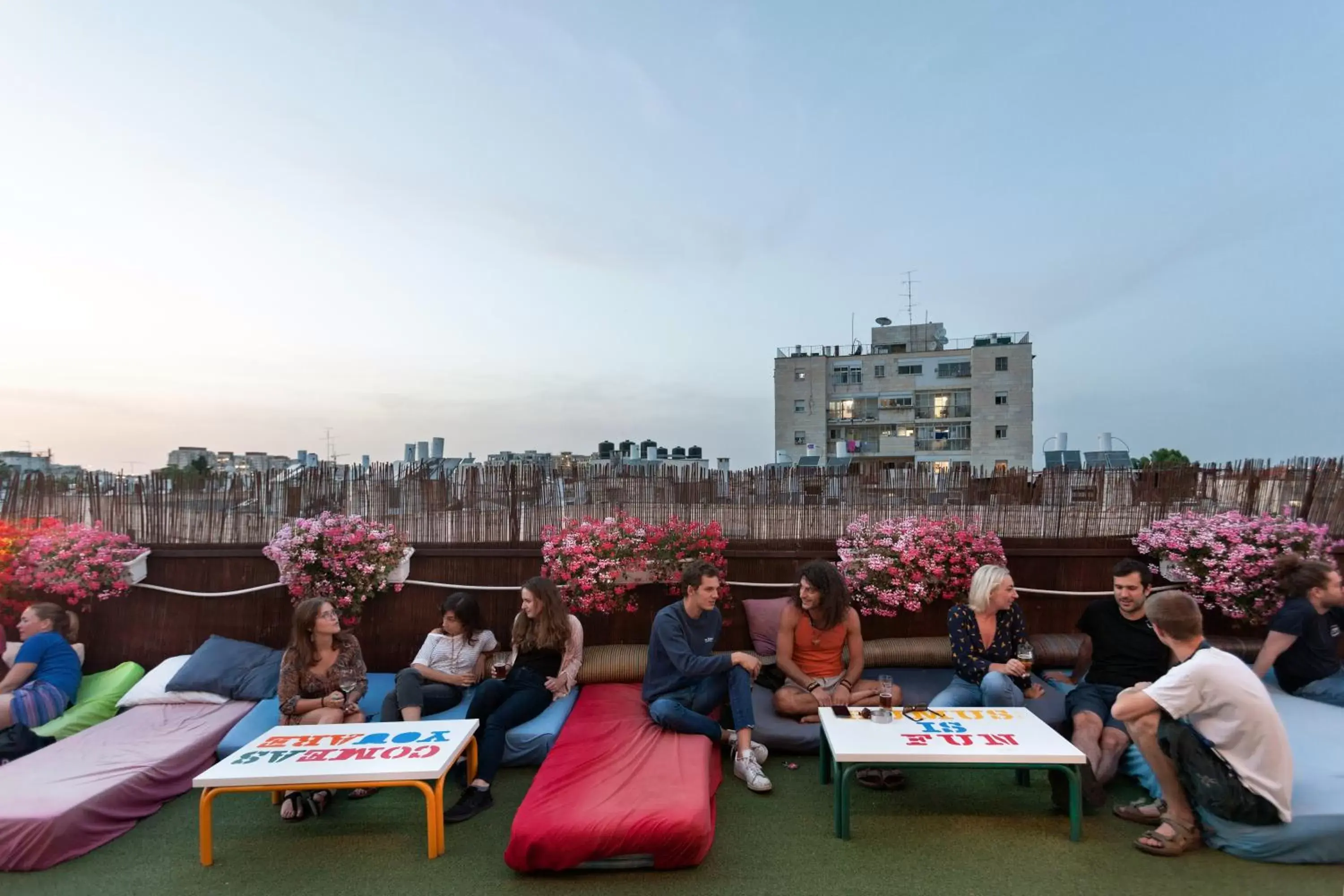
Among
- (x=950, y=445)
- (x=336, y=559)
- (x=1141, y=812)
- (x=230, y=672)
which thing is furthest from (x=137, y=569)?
(x=950, y=445)

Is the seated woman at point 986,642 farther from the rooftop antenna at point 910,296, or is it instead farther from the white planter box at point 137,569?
the rooftop antenna at point 910,296

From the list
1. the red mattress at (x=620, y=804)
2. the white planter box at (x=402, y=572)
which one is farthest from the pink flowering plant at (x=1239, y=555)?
the white planter box at (x=402, y=572)

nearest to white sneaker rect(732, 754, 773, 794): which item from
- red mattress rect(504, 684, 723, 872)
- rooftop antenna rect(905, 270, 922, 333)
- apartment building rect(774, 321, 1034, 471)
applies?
red mattress rect(504, 684, 723, 872)

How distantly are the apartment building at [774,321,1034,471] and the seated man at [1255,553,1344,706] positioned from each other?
127 feet

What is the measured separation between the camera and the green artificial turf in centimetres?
247

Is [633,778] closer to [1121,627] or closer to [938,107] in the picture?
[1121,627]

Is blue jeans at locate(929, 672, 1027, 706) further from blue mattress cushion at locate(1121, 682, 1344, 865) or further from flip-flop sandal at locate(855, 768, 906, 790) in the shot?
blue mattress cushion at locate(1121, 682, 1344, 865)

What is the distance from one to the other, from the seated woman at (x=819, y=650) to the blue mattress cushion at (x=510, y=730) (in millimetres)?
1496

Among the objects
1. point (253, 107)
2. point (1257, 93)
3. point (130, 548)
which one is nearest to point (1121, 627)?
point (130, 548)

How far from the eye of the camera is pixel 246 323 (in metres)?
8.80

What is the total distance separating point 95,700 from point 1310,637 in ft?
27.3

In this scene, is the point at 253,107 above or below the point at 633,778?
above

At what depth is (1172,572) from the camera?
192 inches

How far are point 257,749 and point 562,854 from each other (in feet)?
5.65
